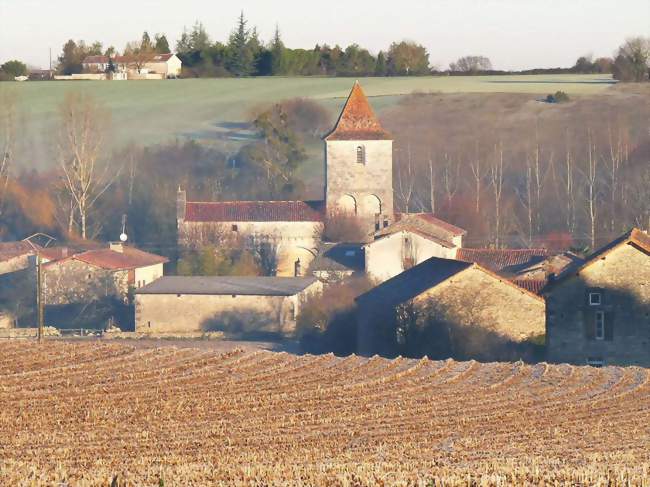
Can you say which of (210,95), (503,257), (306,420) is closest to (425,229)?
(503,257)

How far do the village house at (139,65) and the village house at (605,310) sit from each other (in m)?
68.3

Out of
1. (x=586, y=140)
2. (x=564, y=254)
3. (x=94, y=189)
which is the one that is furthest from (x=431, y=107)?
(x=564, y=254)

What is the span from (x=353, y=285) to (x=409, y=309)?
48.4 ft

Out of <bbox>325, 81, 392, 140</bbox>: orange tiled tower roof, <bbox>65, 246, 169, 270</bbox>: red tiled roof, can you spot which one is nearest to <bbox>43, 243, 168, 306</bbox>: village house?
<bbox>65, 246, 169, 270</bbox>: red tiled roof

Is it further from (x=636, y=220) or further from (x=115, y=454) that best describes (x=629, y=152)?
(x=115, y=454)

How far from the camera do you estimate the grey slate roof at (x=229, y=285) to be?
59.6 meters

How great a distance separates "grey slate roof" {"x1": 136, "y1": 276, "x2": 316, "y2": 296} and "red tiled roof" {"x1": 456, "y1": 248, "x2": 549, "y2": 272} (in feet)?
17.3

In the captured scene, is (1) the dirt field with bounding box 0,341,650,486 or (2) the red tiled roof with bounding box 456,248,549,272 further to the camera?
(2) the red tiled roof with bounding box 456,248,549,272

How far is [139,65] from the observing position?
110875 millimetres

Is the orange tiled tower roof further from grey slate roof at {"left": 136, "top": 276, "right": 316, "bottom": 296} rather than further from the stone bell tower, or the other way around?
grey slate roof at {"left": 136, "top": 276, "right": 316, "bottom": 296}

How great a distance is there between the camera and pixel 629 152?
85688mm

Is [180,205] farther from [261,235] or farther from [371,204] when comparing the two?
[371,204]

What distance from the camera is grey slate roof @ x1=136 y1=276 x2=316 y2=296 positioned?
59562 mm

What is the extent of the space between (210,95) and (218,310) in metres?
47.9
